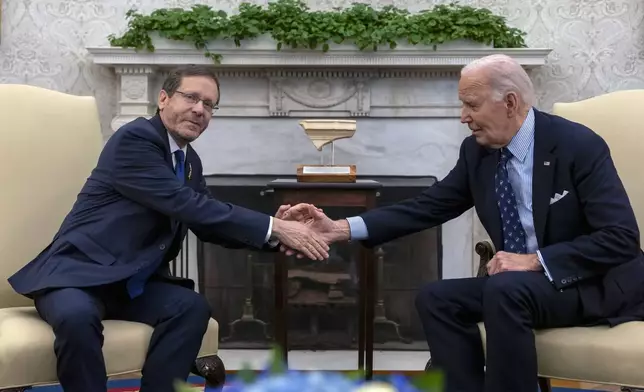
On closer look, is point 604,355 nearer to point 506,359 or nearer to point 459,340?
point 506,359

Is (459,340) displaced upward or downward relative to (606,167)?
downward

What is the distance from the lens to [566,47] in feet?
12.6

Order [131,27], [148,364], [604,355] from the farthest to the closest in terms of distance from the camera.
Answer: [131,27]
[148,364]
[604,355]

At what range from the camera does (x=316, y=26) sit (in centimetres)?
354

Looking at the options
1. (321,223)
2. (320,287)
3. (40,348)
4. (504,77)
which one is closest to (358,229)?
(321,223)

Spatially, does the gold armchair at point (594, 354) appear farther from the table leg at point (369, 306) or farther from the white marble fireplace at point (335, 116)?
the white marble fireplace at point (335, 116)

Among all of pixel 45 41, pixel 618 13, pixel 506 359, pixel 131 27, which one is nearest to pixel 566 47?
pixel 618 13

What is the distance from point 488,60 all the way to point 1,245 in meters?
1.53

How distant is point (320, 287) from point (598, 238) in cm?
205

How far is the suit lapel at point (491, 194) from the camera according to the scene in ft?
6.81

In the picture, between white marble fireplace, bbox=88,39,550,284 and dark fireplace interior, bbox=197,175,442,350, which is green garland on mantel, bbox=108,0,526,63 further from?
dark fireplace interior, bbox=197,175,442,350

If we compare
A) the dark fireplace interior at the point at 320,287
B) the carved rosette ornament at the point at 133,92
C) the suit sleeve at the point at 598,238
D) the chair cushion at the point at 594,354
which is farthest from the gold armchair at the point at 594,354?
the carved rosette ornament at the point at 133,92

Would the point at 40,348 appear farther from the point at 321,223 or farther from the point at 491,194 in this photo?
the point at 491,194

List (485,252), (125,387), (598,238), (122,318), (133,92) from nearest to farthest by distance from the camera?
(598,238), (122,318), (485,252), (125,387), (133,92)
